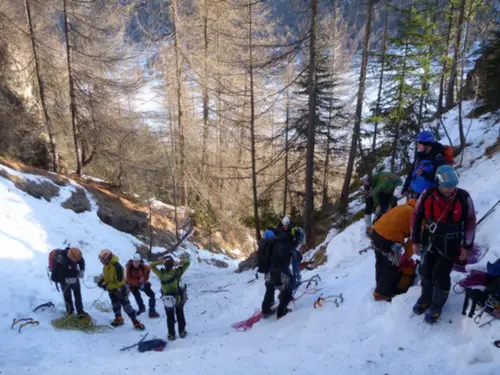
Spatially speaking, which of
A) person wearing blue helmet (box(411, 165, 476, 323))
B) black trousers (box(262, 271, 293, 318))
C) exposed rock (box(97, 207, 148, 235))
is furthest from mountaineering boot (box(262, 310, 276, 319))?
exposed rock (box(97, 207, 148, 235))

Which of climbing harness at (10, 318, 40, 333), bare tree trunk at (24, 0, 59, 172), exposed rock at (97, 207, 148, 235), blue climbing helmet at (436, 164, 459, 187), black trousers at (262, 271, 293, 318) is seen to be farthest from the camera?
bare tree trunk at (24, 0, 59, 172)

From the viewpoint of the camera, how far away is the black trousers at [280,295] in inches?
260

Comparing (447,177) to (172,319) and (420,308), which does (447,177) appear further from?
(172,319)

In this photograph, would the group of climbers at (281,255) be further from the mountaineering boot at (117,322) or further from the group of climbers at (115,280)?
the mountaineering boot at (117,322)

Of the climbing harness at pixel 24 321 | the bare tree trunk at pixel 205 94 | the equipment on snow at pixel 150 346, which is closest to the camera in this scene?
the equipment on snow at pixel 150 346

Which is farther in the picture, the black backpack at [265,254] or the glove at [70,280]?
the glove at [70,280]

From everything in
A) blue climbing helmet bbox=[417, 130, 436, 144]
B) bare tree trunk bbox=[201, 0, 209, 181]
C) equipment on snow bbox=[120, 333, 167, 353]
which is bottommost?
equipment on snow bbox=[120, 333, 167, 353]

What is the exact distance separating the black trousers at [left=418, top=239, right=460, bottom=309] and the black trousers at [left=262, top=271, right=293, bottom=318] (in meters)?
2.61

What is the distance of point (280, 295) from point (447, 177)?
13.2 feet

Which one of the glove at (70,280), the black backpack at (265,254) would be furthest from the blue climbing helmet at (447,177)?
the glove at (70,280)

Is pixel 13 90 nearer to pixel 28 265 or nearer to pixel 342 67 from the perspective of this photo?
pixel 28 265

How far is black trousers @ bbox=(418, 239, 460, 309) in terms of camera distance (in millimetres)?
4215

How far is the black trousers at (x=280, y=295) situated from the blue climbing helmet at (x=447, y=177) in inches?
137

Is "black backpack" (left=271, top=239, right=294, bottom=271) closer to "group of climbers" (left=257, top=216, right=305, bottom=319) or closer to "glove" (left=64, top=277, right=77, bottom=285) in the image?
"group of climbers" (left=257, top=216, right=305, bottom=319)
